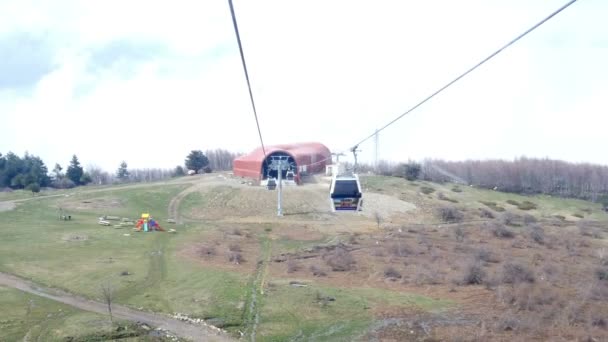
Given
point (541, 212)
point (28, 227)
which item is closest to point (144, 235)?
point (28, 227)

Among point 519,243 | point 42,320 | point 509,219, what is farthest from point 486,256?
point 42,320

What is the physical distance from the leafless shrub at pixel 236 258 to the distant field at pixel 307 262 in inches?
7.7

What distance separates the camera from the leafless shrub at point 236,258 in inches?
1394

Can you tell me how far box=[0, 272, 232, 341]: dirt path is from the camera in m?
21.6

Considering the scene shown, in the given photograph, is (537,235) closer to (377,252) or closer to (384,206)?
(377,252)

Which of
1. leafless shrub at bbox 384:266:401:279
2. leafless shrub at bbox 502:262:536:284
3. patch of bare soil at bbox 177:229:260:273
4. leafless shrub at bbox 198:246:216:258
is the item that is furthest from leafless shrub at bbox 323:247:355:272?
leafless shrub at bbox 502:262:536:284

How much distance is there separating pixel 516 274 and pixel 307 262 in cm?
1358

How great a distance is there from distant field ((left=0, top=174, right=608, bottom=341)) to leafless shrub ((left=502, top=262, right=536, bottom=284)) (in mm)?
238

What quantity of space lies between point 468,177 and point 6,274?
91295 mm

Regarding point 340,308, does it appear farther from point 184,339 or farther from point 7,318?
point 7,318

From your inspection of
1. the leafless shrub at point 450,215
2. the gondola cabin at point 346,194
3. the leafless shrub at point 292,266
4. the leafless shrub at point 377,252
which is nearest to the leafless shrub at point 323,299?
the gondola cabin at point 346,194

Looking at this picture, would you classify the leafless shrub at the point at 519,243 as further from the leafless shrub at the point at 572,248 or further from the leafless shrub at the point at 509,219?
the leafless shrub at the point at 509,219

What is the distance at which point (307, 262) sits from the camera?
36031mm

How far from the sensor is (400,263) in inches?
1447
